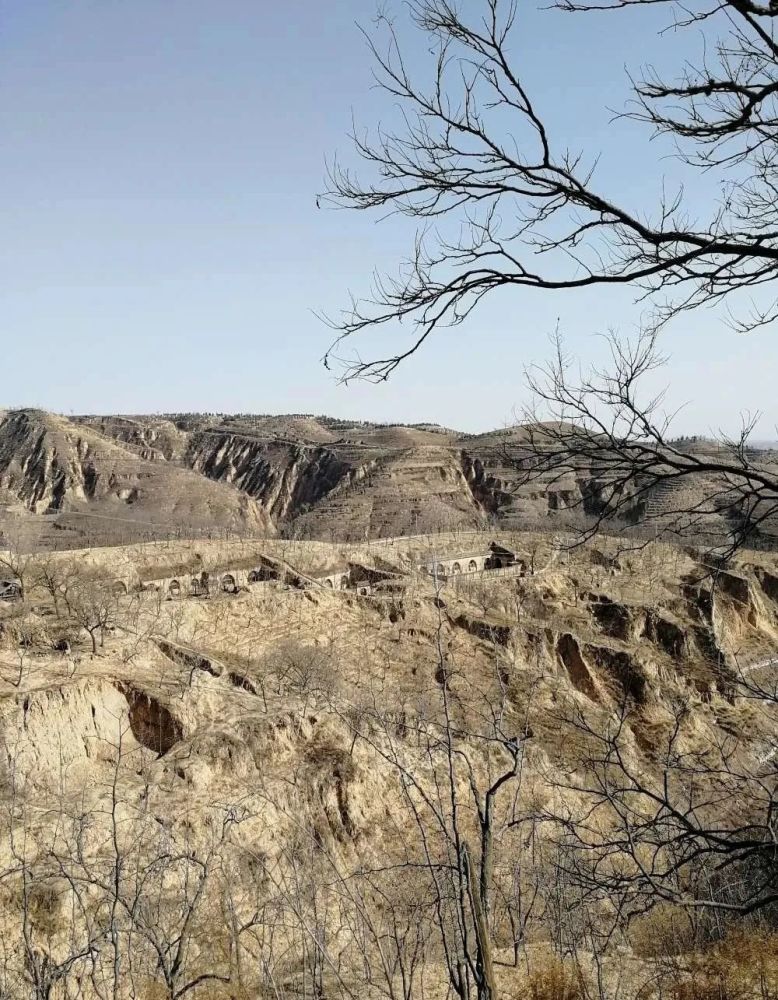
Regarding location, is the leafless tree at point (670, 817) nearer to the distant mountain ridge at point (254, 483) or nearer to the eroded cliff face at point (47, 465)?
the distant mountain ridge at point (254, 483)

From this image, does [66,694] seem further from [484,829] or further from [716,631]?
[716,631]

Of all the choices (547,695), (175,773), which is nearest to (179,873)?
(175,773)

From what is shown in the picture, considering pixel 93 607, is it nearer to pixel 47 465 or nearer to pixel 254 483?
pixel 254 483

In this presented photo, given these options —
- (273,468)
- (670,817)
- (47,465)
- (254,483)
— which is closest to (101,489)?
(47,465)

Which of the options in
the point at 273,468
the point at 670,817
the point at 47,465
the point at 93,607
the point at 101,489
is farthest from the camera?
the point at 273,468

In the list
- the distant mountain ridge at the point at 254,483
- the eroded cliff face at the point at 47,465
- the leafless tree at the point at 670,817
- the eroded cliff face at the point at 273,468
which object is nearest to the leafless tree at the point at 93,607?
the leafless tree at the point at 670,817

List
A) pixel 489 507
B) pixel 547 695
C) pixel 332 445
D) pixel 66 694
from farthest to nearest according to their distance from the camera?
pixel 332 445 < pixel 489 507 < pixel 547 695 < pixel 66 694

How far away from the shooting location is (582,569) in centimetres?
4244

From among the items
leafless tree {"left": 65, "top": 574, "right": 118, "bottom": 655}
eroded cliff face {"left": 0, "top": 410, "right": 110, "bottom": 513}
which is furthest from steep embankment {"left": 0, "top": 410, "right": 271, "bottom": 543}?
leafless tree {"left": 65, "top": 574, "right": 118, "bottom": 655}

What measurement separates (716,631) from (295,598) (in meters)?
22.0

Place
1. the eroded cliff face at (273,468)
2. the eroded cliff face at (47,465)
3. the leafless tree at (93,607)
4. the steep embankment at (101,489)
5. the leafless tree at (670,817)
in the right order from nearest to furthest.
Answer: the leafless tree at (670,817), the leafless tree at (93,607), the steep embankment at (101,489), the eroded cliff face at (47,465), the eroded cliff face at (273,468)

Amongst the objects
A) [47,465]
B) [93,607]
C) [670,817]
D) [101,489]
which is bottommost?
[93,607]

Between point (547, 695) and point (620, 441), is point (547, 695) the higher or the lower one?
the lower one

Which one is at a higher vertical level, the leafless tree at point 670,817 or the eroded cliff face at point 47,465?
the eroded cliff face at point 47,465
